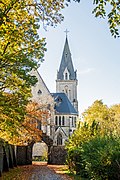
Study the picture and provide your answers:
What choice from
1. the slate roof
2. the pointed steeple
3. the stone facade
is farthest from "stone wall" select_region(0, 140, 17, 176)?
the pointed steeple

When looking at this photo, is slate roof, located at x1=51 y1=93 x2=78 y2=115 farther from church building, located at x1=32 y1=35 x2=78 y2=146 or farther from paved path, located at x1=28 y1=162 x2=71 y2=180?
paved path, located at x1=28 y1=162 x2=71 y2=180

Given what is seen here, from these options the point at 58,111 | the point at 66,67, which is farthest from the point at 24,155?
the point at 66,67

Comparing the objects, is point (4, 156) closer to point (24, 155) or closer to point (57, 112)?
point (24, 155)

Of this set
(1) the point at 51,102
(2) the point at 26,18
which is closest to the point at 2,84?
(2) the point at 26,18

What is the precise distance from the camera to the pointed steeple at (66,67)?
219 ft

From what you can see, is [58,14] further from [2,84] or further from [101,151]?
[101,151]

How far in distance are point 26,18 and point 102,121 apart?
1252 inches

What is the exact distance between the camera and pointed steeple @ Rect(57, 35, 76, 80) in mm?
66875

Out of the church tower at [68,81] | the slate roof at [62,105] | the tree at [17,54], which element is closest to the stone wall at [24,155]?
the tree at [17,54]

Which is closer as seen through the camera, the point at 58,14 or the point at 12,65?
the point at 58,14

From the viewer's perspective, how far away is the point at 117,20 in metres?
3.75

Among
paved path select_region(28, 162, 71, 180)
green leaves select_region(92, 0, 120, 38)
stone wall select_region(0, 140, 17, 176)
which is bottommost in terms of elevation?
paved path select_region(28, 162, 71, 180)

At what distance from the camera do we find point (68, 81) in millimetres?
66500

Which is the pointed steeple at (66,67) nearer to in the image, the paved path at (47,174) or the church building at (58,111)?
the church building at (58,111)
